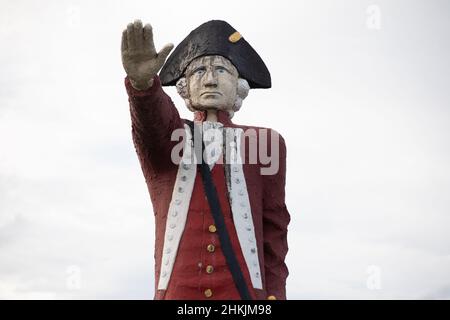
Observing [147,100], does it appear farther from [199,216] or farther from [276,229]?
[276,229]

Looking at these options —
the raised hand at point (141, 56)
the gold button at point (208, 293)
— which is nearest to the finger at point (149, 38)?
the raised hand at point (141, 56)

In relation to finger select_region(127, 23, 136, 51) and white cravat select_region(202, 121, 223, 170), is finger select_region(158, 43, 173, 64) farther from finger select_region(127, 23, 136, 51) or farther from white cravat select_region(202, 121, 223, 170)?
white cravat select_region(202, 121, 223, 170)

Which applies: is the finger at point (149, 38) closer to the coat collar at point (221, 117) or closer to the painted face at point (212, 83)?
the painted face at point (212, 83)

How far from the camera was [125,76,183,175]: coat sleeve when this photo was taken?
844 centimetres

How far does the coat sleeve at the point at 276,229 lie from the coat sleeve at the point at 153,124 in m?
0.98

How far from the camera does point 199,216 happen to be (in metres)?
8.77

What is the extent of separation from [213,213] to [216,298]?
71cm

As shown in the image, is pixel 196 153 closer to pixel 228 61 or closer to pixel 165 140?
pixel 165 140

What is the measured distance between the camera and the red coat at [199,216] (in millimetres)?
8539
